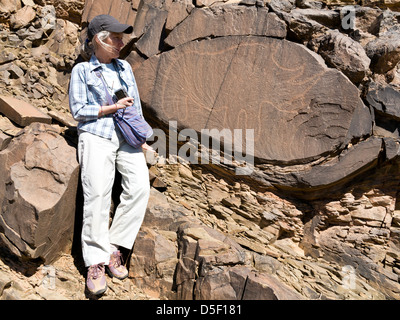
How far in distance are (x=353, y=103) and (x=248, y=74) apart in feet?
3.05

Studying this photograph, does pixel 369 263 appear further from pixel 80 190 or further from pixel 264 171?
pixel 80 190

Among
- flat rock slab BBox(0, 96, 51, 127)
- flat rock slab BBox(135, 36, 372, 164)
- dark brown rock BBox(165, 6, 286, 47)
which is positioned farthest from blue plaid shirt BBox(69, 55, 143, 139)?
dark brown rock BBox(165, 6, 286, 47)

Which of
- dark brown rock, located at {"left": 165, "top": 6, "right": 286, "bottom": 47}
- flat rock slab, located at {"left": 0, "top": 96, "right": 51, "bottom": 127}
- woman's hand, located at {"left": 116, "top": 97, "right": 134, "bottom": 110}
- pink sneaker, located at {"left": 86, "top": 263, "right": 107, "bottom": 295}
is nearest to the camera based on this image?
pink sneaker, located at {"left": 86, "top": 263, "right": 107, "bottom": 295}

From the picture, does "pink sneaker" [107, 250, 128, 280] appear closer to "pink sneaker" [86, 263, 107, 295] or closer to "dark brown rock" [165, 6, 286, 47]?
"pink sneaker" [86, 263, 107, 295]

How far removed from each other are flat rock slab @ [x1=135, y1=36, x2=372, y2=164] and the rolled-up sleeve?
41.4 inches

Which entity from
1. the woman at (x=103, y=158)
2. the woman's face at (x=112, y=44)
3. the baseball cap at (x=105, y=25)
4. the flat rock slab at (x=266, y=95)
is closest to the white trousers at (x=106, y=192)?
the woman at (x=103, y=158)

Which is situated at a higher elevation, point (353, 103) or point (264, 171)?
point (353, 103)

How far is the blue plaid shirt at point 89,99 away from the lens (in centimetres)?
253

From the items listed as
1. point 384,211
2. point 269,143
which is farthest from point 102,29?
point 384,211

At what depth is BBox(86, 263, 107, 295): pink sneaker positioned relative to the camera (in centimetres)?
245

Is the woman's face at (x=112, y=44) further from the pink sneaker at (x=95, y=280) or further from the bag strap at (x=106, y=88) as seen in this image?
the pink sneaker at (x=95, y=280)

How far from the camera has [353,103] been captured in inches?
121

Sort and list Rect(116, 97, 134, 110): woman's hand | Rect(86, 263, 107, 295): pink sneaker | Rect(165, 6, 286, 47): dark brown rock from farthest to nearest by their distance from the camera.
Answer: Rect(165, 6, 286, 47): dark brown rock, Rect(116, 97, 134, 110): woman's hand, Rect(86, 263, 107, 295): pink sneaker

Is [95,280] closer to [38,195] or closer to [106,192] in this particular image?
[106,192]
